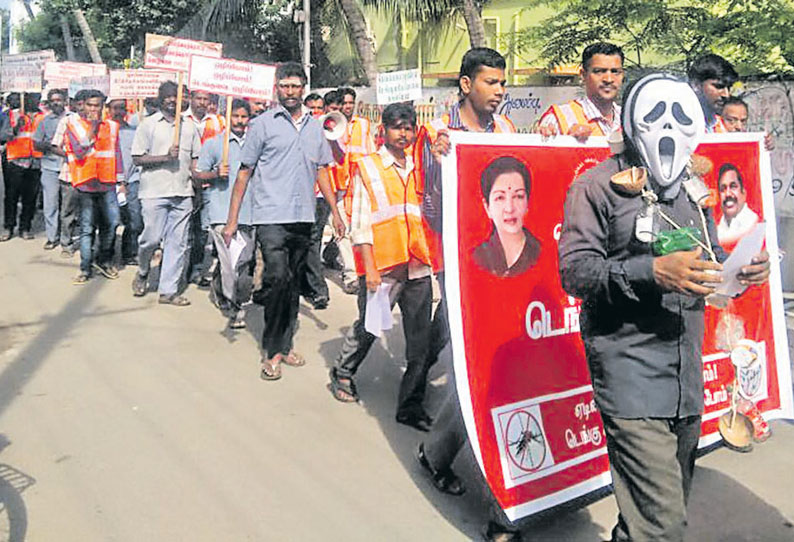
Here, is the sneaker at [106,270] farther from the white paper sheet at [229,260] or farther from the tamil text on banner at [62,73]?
the tamil text on banner at [62,73]

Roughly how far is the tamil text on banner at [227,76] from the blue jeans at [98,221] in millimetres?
1926

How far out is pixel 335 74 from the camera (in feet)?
86.9

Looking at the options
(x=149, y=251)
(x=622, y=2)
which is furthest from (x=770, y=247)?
(x=149, y=251)

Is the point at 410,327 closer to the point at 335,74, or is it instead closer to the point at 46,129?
the point at 46,129

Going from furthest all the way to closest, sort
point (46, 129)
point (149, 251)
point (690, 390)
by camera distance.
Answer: point (46, 129) < point (149, 251) < point (690, 390)

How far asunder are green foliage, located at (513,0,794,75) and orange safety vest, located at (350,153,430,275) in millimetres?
4103

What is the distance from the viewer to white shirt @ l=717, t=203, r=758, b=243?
444cm

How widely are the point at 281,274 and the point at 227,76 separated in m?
2.97

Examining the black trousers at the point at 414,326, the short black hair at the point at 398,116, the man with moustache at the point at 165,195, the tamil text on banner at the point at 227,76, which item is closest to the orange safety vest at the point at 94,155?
the man with moustache at the point at 165,195

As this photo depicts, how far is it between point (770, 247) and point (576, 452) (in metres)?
1.45

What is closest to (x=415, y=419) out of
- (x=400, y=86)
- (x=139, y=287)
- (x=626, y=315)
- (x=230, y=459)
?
(x=230, y=459)

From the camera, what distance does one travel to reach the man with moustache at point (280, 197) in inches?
229

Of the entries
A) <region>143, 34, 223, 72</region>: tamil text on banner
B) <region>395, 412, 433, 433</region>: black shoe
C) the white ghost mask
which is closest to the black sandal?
<region>395, 412, 433, 433</region>: black shoe

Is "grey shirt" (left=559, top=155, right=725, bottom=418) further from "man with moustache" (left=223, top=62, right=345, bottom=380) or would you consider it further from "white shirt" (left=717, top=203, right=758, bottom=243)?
"man with moustache" (left=223, top=62, right=345, bottom=380)
